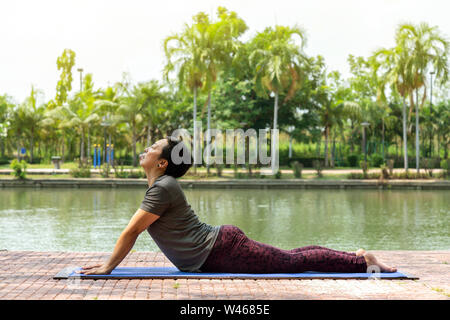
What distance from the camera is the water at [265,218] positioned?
31.8ft

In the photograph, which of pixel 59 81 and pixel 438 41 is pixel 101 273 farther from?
pixel 59 81

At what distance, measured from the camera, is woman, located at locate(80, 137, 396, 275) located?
14.0 ft

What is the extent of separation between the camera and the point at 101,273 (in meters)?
4.46

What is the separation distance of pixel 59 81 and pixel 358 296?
49393mm

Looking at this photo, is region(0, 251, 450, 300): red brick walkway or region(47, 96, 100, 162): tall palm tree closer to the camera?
region(0, 251, 450, 300): red brick walkway

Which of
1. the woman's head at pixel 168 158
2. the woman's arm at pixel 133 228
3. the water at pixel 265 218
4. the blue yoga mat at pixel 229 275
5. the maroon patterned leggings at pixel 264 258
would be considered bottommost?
the water at pixel 265 218

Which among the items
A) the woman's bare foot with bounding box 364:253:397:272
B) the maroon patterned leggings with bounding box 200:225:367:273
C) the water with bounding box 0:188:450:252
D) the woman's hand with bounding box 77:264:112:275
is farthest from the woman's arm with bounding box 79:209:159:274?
the water with bounding box 0:188:450:252

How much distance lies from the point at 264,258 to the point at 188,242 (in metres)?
0.63

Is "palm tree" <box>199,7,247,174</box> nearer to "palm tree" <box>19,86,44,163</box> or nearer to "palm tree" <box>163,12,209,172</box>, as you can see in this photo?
"palm tree" <box>163,12,209,172</box>

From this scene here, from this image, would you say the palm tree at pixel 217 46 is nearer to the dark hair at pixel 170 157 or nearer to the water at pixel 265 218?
the water at pixel 265 218

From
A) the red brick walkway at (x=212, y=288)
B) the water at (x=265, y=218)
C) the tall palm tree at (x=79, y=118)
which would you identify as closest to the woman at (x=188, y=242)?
the red brick walkway at (x=212, y=288)

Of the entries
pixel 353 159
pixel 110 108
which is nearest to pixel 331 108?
pixel 353 159

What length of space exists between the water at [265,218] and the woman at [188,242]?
4.39 metres

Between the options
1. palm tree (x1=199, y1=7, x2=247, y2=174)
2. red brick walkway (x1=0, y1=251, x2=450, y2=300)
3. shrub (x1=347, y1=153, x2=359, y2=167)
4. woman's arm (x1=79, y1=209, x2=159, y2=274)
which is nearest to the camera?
red brick walkway (x1=0, y1=251, x2=450, y2=300)
